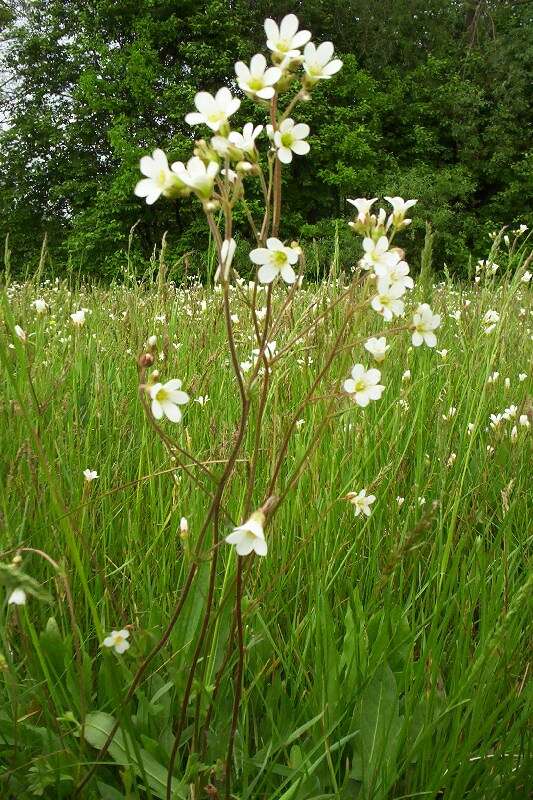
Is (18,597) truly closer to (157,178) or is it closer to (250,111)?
(157,178)

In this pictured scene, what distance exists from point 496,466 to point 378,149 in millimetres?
18830

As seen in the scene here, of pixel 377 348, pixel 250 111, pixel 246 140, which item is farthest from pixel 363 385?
pixel 250 111

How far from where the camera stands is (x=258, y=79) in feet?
2.39

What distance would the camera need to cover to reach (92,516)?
1.37m

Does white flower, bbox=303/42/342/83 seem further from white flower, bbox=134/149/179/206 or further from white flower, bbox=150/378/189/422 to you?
white flower, bbox=150/378/189/422

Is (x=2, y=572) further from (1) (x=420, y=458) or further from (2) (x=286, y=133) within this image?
(1) (x=420, y=458)

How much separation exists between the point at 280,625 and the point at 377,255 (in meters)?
A: 0.81

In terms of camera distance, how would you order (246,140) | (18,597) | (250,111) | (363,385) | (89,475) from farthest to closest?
(250,111)
(89,475)
(363,385)
(246,140)
(18,597)

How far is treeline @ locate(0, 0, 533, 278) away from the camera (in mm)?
16922

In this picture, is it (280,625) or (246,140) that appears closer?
(246,140)

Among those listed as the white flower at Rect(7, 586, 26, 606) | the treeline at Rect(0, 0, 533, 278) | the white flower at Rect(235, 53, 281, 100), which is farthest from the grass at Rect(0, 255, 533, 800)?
the treeline at Rect(0, 0, 533, 278)

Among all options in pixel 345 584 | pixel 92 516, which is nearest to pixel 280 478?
pixel 345 584

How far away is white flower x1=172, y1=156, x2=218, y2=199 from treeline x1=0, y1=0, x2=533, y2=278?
15820mm

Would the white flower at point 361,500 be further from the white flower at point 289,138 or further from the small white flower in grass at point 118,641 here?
the white flower at point 289,138
